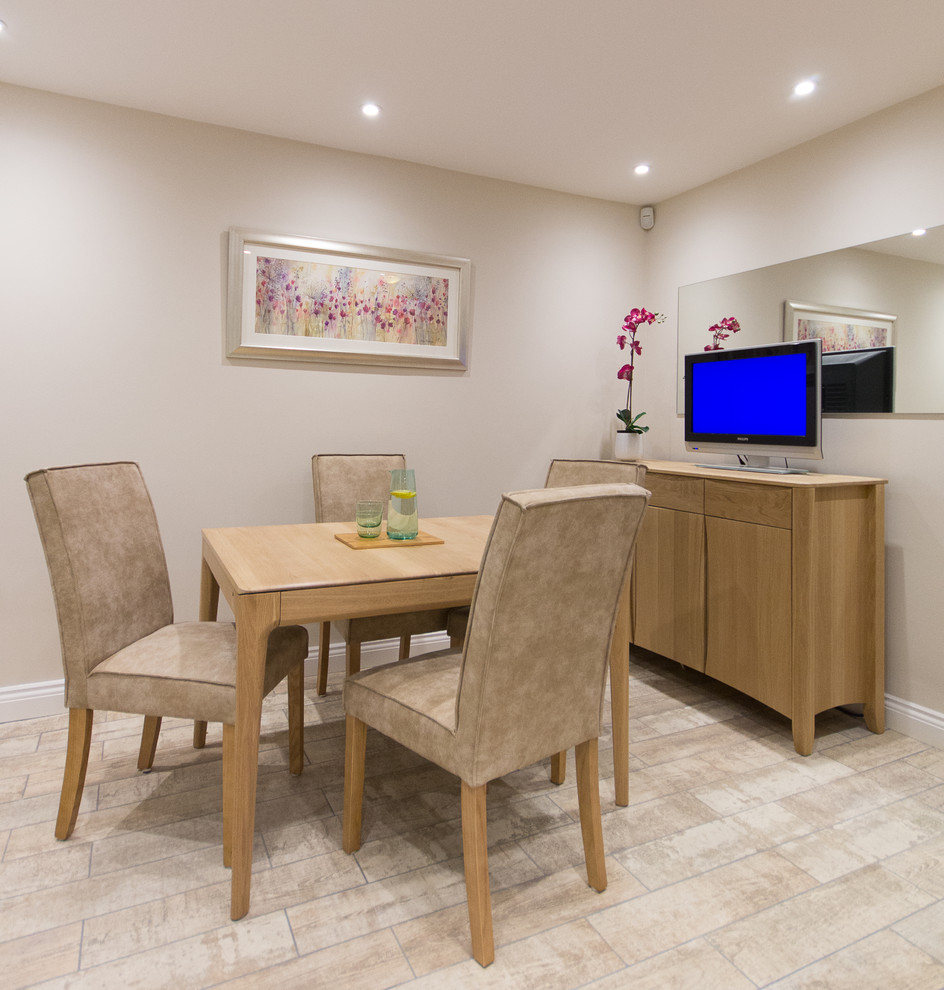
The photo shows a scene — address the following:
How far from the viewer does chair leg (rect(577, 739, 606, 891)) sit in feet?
5.42

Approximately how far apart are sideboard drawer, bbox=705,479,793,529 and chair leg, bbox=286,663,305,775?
174 cm

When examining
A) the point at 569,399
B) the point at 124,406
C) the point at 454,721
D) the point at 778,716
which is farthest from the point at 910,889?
the point at 124,406

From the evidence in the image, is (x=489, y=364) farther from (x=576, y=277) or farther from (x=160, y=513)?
(x=160, y=513)

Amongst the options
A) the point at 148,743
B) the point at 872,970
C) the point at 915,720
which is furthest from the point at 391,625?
the point at 915,720

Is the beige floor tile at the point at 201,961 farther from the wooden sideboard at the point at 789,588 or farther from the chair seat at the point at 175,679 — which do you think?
the wooden sideboard at the point at 789,588

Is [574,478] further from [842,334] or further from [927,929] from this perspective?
[927,929]

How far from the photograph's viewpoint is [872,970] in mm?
1438

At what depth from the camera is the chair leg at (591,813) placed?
1.65 meters

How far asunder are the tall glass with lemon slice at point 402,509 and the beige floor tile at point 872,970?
1.44m

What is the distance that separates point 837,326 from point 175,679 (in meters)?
2.75

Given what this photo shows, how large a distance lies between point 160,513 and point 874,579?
2.87m

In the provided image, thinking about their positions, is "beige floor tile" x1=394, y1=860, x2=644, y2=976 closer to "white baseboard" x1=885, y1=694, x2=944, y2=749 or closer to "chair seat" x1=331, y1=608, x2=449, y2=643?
"chair seat" x1=331, y1=608, x2=449, y2=643

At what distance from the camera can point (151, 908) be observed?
1602 mm

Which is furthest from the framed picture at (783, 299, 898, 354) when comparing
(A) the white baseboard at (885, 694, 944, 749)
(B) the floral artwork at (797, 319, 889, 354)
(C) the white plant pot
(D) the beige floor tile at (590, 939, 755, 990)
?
(D) the beige floor tile at (590, 939, 755, 990)
